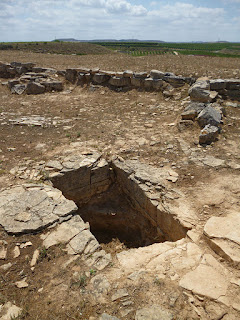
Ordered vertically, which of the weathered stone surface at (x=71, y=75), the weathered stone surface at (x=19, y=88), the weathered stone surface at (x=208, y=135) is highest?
the weathered stone surface at (x=71, y=75)

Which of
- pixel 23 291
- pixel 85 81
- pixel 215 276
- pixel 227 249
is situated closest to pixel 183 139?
pixel 227 249

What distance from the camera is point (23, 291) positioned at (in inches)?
114

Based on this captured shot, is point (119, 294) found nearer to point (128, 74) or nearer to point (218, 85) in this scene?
point (218, 85)

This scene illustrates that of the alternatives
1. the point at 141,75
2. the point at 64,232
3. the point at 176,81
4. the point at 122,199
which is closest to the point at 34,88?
the point at 141,75

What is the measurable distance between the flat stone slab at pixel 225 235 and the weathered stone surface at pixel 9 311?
2.77 meters

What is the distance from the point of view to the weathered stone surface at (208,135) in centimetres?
627

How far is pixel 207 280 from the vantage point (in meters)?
2.91

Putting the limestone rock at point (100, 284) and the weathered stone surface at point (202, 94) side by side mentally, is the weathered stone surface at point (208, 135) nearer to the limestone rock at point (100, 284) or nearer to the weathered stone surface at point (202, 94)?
the weathered stone surface at point (202, 94)

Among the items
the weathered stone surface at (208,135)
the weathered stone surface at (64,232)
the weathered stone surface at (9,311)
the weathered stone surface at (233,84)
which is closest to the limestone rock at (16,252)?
the weathered stone surface at (64,232)

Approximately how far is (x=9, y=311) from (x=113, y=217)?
3908mm

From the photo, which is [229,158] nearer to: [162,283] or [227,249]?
[227,249]

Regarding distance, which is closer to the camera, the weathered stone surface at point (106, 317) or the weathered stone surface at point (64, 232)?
the weathered stone surface at point (106, 317)

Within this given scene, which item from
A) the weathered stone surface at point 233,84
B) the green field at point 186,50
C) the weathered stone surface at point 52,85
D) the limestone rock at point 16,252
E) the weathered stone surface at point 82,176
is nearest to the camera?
the limestone rock at point 16,252

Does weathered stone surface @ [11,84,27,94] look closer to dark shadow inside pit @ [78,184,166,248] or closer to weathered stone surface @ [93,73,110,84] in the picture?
weathered stone surface @ [93,73,110,84]
